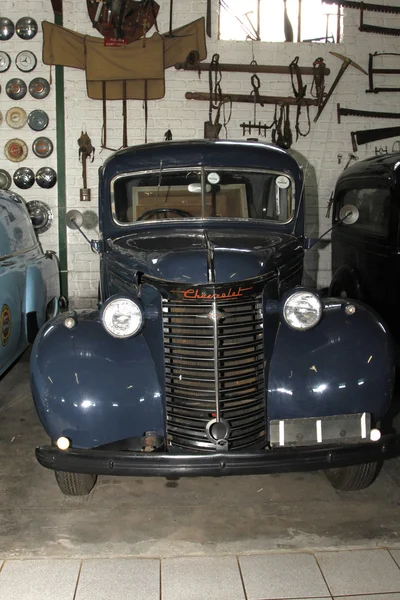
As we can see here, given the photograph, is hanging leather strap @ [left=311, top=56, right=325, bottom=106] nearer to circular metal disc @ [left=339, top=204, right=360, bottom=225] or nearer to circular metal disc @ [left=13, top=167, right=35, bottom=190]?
circular metal disc @ [left=13, top=167, right=35, bottom=190]

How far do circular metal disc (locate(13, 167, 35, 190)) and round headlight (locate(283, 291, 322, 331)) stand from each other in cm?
549

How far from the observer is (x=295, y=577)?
259cm

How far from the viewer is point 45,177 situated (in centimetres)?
747

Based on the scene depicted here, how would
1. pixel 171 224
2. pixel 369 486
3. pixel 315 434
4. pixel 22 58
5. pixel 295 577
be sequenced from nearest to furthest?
pixel 295 577 < pixel 315 434 < pixel 369 486 < pixel 171 224 < pixel 22 58

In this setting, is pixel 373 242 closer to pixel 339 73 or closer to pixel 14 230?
pixel 14 230

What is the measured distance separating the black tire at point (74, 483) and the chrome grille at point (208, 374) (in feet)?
2.03

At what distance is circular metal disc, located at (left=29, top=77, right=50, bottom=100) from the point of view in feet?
24.1

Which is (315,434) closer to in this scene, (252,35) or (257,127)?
(257,127)

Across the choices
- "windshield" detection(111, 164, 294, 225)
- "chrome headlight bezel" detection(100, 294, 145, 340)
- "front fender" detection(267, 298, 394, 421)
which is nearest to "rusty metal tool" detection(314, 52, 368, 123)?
"windshield" detection(111, 164, 294, 225)

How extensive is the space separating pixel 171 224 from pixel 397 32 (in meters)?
5.75

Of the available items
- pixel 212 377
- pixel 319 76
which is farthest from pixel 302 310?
pixel 319 76

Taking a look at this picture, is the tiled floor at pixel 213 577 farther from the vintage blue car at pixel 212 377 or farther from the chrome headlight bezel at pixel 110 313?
the chrome headlight bezel at pixel 110 313

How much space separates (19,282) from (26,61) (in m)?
3.91

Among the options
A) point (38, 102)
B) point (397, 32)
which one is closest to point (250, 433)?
point (38, 102)
